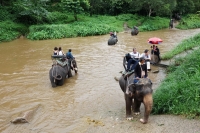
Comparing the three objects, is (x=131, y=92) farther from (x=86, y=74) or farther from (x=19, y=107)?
(x=86, y=74)

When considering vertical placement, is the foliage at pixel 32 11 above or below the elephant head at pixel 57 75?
above

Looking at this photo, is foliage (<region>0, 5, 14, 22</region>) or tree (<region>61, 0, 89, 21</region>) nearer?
foliage (<region>0, 5, 14, 22</region>)

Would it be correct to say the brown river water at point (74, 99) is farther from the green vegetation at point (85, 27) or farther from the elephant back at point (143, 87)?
the green vegetation at point (85, 27)

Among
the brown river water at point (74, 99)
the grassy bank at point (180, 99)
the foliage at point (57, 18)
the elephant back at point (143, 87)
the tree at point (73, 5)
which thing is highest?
the tree at point (73, 5)

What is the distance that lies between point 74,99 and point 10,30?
18.6 meters

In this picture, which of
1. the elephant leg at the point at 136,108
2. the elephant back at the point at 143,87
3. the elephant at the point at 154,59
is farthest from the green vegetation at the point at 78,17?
the elephant back at the point at 143,87

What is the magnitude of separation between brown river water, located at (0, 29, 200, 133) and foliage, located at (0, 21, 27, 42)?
6699mm

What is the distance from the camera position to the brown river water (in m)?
6.23

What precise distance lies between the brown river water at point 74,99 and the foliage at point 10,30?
670 centimetres

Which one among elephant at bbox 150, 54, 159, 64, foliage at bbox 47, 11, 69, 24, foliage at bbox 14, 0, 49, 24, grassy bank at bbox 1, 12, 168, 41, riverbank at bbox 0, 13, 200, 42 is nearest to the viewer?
elephant at bbox 150, 54, 159, 64

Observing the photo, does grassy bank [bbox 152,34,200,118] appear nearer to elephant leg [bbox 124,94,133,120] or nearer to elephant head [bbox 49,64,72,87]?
elephant leg [bbox 124,94,133,120]

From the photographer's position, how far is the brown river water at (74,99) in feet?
20.5

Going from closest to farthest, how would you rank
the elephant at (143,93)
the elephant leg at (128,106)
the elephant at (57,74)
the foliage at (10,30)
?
the elephant at (143,93)
the elephant leg at (128,106)
the elephant at (57,74)
the foliage at (10,30)

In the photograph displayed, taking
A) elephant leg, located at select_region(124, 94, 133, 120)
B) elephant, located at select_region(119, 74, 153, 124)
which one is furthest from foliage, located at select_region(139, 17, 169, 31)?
elephant, located at select_region(119, 74, 153, 124)
